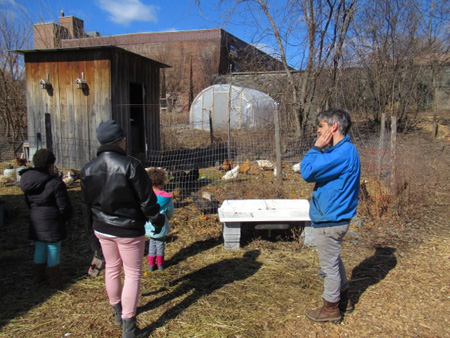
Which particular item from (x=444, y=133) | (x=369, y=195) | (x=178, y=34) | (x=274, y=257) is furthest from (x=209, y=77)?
(x=274, y=257)

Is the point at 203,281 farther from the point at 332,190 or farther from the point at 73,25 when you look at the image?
the point at 73,25

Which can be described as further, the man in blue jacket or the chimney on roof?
the chimney on roof

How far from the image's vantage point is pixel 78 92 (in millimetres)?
8797

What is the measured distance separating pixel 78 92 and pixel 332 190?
309 inches

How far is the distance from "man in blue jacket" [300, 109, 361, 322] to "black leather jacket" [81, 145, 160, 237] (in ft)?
4.01

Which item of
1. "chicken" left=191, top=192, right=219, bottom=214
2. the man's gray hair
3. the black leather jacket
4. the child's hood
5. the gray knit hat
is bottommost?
"chicken" left=191, top=192, right=219, bottom=214

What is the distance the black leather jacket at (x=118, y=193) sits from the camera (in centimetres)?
247

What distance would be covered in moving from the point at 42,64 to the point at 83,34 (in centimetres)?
1599

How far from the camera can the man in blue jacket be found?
8.84 feet

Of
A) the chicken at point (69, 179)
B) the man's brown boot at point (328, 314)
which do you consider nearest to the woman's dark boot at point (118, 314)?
the man's brown boot at point (328, 314)

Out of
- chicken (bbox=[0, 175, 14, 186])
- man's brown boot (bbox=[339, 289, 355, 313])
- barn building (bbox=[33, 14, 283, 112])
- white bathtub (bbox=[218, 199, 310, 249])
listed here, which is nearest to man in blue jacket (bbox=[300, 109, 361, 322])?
man's brown boot (bbox=[339, 289, 355, 313])

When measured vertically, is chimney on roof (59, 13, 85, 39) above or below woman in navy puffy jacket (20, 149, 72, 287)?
above

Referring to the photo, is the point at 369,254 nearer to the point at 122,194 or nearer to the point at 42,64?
the point at 122,194

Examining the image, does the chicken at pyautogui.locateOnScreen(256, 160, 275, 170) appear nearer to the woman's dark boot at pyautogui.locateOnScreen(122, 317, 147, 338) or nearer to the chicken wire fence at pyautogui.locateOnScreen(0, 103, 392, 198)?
the chicken wire fence at pyautogui.locateOnScreen(0, 103, 392, 198)
